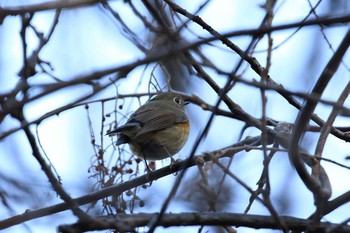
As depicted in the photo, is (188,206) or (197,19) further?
(197,19)

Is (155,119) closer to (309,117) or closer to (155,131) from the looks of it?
(155,131)

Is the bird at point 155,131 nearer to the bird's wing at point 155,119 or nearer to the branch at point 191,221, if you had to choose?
the bird's wing at point 155,119

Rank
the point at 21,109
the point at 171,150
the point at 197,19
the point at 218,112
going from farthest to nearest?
1. the point at 171,150
2. the point at 197,19
3. the point at 218,112
4. the point at 21,109

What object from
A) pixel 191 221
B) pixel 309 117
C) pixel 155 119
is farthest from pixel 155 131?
pixel 309 117

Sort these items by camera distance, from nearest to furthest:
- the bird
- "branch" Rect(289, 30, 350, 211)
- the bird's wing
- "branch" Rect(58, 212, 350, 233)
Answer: "branch" Rect(289, 30, 350, 211) < "branch" Rect(58, 212, 350, 233) < the bird < the bird's wing

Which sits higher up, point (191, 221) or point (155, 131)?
point (155, 131)

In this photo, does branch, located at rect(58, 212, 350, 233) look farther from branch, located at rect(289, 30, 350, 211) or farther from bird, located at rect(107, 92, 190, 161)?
bird, located at rect(107, 92, 190, 161)

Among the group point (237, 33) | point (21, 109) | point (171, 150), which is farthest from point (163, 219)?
point (171, 150)

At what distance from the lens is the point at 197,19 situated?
12.4 feet

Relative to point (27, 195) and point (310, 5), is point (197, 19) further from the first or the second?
point (27, 195)

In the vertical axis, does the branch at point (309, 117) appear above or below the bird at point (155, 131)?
below

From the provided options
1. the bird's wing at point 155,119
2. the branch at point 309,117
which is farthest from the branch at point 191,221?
the bird's wing at point 155,119

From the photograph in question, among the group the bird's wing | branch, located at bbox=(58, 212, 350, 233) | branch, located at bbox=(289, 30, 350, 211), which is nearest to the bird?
the bird's wing

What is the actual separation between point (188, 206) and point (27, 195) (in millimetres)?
1063
